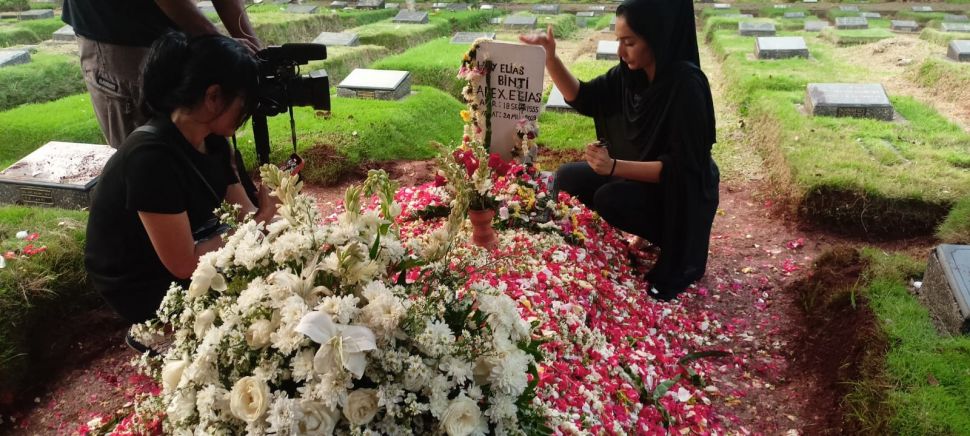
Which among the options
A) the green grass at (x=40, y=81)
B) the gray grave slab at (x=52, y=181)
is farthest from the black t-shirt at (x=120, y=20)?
the green grass at (x=40, y=81)

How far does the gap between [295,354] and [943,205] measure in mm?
4685

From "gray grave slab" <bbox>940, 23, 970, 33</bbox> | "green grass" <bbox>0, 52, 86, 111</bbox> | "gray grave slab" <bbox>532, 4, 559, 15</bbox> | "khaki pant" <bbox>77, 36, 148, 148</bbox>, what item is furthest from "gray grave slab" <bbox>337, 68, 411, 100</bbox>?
"gray grave slab" <bbox>940, 23, 970, 33</bbox>

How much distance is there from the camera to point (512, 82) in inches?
164

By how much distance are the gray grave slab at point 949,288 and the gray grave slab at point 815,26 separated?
33.2 ft

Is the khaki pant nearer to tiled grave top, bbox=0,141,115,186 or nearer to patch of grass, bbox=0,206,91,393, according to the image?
patch of grass, bbox=0,206,91,393

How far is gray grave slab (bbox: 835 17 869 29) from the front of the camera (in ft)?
38.8

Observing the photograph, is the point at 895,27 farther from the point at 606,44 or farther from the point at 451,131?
the point at 451,131

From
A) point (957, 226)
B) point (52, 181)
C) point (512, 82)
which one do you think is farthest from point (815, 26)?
point (52, 181)

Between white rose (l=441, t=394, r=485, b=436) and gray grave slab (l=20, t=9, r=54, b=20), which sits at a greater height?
white rose (l=441, t=394, r=485, b=436)

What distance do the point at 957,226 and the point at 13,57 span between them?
32.6 feet

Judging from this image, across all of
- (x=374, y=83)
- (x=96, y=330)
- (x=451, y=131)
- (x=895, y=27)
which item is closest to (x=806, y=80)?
(x=451, y=131)

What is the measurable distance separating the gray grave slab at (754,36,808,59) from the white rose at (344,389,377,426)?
915 centimetres

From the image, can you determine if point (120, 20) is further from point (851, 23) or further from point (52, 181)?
point (851, 23)

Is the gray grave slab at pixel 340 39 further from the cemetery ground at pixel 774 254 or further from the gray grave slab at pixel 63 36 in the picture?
the gray grave slab at pixel 63 36
